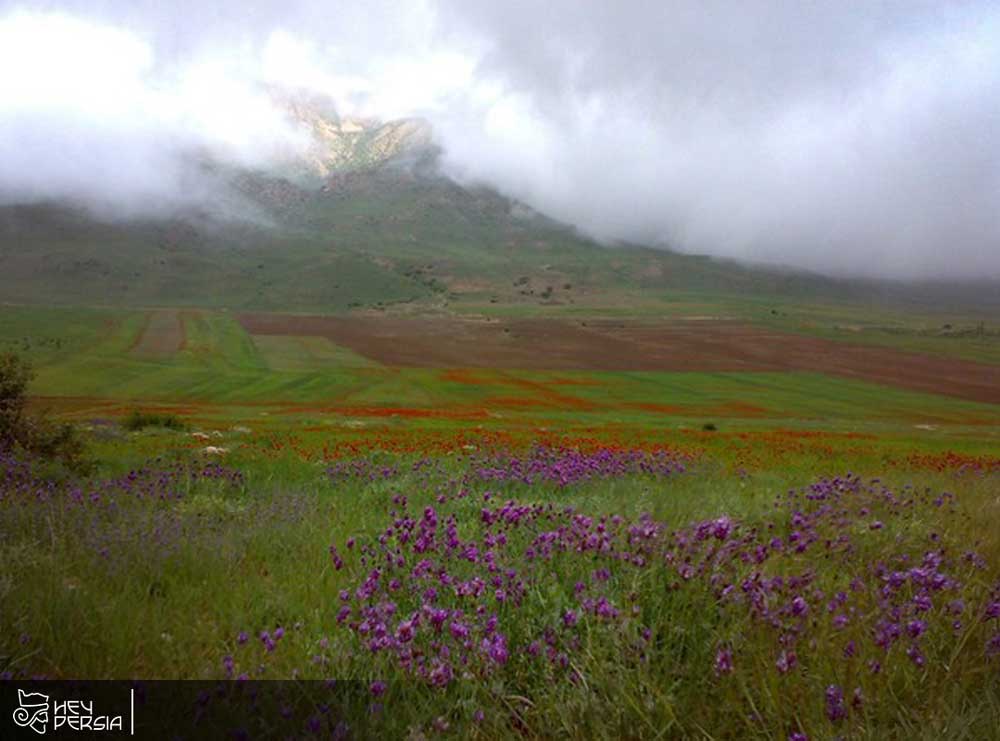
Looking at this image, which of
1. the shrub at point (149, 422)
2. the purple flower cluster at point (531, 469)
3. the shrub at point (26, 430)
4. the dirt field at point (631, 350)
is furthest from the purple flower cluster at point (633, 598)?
the dirt field at point (631, 350)

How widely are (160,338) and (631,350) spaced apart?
2799 inches

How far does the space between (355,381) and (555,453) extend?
2259 inches

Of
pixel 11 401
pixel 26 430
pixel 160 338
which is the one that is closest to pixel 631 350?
pixel 160 338

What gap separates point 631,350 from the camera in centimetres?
10856

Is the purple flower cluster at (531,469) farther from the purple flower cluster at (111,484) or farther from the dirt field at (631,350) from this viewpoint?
the dirt field at (631,350)

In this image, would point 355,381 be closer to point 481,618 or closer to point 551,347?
point 551,347

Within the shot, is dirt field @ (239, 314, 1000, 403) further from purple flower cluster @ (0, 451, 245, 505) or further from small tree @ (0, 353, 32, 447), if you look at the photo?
purple flower cluster @ (0, 451, 245, 505)

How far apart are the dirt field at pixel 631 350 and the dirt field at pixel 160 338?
13415mm

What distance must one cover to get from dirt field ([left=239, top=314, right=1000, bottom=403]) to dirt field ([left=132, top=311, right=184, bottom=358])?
44.0 feet

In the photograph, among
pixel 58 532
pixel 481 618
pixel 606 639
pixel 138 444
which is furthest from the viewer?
pixel 138 444

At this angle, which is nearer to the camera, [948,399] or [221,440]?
[221,440]

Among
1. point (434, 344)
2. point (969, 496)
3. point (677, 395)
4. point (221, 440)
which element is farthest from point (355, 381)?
point (969, 496)

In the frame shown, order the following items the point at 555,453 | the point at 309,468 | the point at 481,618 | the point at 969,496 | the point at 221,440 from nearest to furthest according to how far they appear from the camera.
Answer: the point at 481,618 < the point at 969,496 < the point at 309,468 < the point at 555,453 < the point at 221,440

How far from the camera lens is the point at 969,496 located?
30.9 ft
